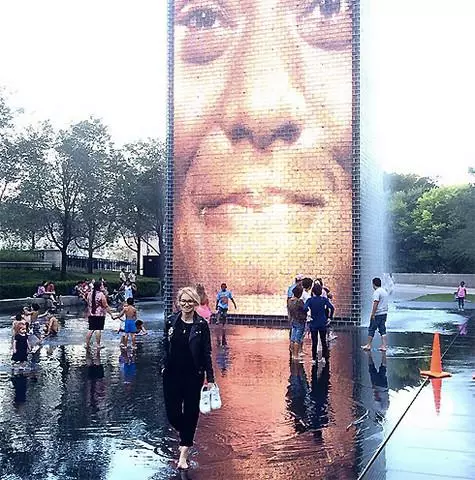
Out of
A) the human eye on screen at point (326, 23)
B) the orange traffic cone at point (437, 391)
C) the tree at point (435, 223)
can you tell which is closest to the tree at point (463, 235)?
the tree at point (435, 223)

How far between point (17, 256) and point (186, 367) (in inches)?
1516

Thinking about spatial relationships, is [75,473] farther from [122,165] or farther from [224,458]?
[122,165]

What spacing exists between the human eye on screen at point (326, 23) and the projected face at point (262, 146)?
0.03 metres

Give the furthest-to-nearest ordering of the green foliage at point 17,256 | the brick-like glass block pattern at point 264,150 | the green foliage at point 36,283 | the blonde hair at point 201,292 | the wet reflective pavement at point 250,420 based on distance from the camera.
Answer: the green foliage at point 17,256
the green foliage at point 36,283
the brick-like glass block pattern at point 264,150
the blonde hair at point 201,292
the wet reflective pavement at point 250,420

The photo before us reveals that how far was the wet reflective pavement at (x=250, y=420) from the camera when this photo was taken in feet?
18.8

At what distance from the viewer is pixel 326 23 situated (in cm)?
2008

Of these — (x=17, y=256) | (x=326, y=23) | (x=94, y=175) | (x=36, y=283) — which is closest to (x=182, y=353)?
(x=326, y=23)

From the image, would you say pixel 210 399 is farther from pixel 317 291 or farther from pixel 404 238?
pixel 404 238

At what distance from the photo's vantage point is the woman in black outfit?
5.59 metres

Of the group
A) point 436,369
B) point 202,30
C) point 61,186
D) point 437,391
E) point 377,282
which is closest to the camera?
point 437,391

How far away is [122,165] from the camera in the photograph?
41219mm

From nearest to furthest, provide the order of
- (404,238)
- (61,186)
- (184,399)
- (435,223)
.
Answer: (184,399)
(61,186)
(435,223)
(404,238)

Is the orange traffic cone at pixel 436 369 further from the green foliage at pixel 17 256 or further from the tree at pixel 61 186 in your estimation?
the green foliage at pixel 17 256

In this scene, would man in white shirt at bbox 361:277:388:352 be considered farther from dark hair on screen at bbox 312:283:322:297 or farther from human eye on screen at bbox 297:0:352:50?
human eye on screen at bbox 297:0:352:50
